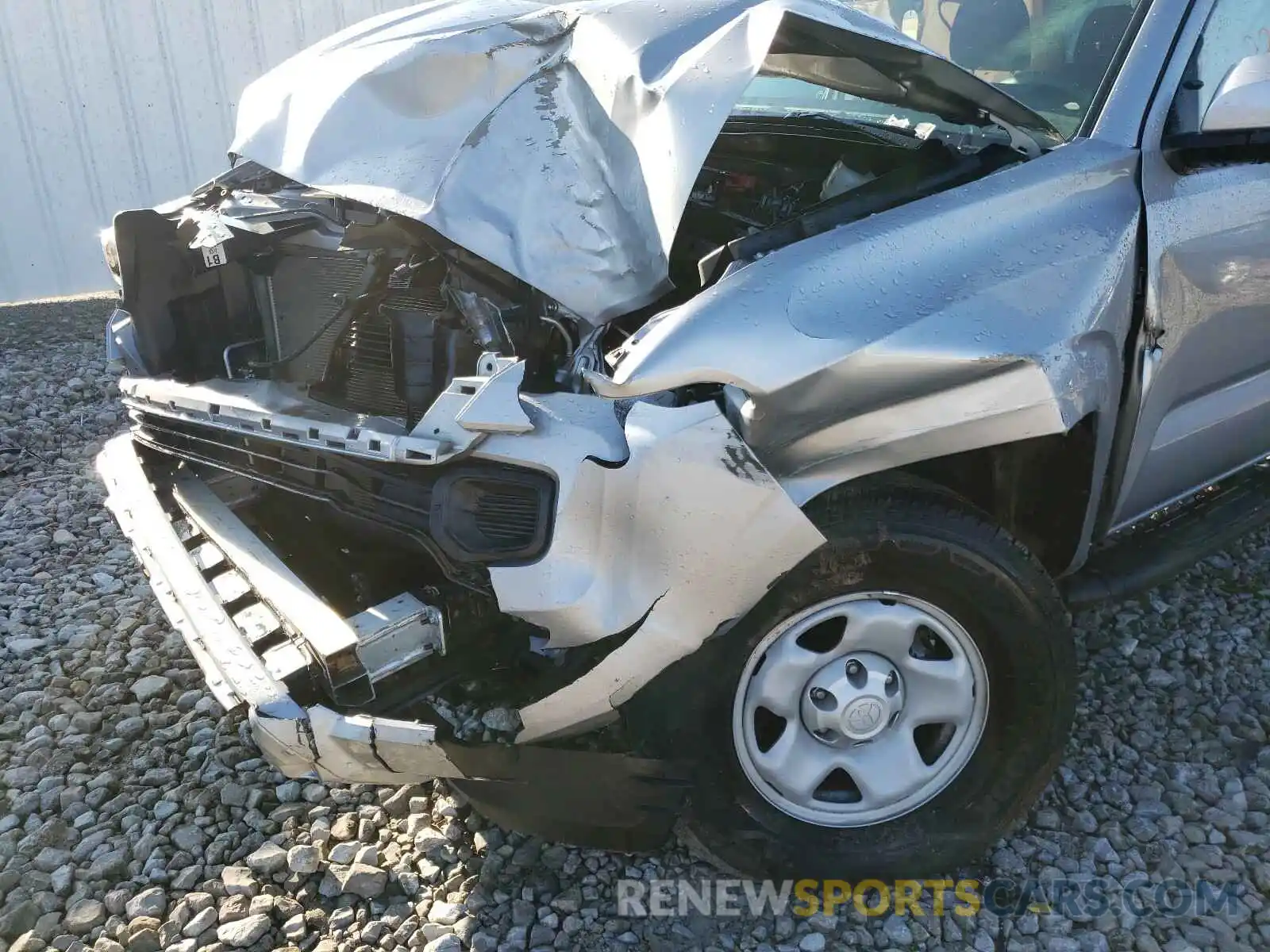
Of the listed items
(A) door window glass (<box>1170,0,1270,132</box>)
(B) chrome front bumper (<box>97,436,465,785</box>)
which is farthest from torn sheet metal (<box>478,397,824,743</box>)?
(A) door window glass (<box>1170,0,1270,132</box>)

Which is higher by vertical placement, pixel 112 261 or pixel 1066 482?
pixel 112 261

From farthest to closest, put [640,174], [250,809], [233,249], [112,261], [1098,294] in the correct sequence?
[112,261] → [233,249] → [250,809] → [640,174] → [1098,294]

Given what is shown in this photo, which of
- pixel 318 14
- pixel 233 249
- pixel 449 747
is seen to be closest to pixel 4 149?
pixel 318 14

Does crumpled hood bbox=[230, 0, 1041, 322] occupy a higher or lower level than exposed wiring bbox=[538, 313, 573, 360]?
higher

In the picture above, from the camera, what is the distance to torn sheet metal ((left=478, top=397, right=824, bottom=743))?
5.75ft

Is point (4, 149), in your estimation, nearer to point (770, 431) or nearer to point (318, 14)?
point (318, 14)

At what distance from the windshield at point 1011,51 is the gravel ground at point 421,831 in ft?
5.33

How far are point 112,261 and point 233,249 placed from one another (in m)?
0.61

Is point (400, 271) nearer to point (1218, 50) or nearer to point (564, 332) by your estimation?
point (564, 332)

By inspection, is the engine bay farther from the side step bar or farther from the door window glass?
the side step bar

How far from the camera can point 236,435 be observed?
227 centimetres

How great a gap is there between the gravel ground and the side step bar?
1.47ft

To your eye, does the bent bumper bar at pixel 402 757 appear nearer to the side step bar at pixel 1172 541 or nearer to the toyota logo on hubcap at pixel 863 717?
the toyota logo on hubcap at pixel 863 717

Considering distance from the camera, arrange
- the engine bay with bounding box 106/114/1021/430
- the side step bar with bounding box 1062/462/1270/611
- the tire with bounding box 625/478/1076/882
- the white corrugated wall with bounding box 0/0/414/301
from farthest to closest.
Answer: the white corrugated wall with bounding box 0/0/414/301 < the side step bar with bounding box 1062/462/1270/611 < the engine bay with bounding box 106/114/1021/430 < the tire with bounding box 625/478/1076/882
